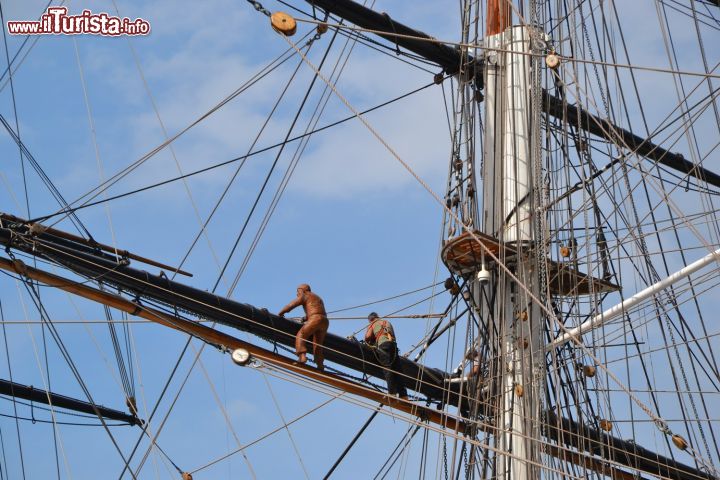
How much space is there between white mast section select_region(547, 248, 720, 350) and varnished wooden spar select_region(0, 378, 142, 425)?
7.53 metres

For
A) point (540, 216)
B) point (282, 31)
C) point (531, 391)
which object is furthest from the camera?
point (540, 216)

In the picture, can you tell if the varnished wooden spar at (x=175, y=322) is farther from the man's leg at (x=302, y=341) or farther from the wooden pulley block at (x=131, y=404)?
the wooden pulley block at (x=131, y=404)

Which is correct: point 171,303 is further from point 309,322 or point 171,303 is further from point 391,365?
point 391,365

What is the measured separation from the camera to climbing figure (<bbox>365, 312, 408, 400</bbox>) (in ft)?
50.6

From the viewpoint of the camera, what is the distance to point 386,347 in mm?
15391

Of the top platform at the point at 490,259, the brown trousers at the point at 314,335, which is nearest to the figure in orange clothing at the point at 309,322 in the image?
the brown trousers at the point at 314,335

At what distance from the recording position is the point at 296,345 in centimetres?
1484

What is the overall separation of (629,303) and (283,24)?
4.91 metres

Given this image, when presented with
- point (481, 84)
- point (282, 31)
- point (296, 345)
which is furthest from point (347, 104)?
point (481, 84)

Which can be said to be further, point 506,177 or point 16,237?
point 506,177

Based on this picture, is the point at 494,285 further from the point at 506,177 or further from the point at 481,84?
the point at 481,84

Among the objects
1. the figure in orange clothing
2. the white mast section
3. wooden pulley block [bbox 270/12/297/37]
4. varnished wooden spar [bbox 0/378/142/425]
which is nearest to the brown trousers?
the figure in orange clothing

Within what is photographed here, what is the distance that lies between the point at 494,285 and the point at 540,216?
37.0 inches

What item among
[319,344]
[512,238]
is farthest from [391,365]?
[512,238]
